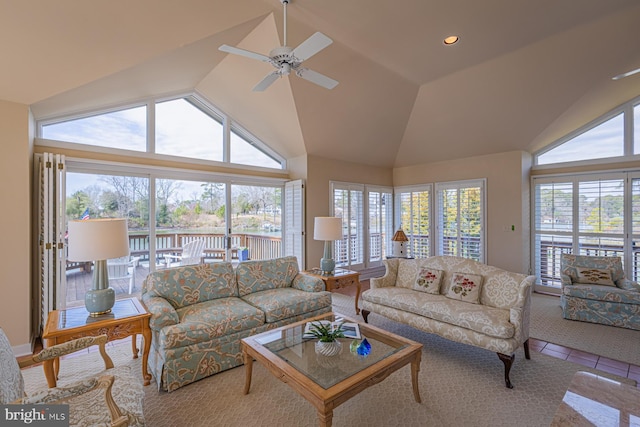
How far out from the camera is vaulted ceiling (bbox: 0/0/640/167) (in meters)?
2.66

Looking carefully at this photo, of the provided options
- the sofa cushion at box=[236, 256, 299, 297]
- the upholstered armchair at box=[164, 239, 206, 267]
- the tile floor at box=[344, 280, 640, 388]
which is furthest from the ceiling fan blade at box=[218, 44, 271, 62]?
the tile floor at box=[344, 280, 640, 388]

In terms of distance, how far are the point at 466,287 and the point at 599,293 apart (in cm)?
211

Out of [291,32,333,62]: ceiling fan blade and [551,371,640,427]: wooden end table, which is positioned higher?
[291,32,333,62]: ceiling fan blade

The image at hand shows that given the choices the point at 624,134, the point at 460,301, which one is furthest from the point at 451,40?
the point at 624,134

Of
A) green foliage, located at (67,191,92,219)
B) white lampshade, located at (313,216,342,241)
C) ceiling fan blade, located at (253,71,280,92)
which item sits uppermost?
ceiling fan blade, located at (253,71,280,92)

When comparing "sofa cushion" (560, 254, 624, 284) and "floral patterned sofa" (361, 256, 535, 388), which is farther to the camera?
"sofa cushion" (560, 254, 624, 284)

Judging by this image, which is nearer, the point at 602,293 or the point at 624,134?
the point at 602,293

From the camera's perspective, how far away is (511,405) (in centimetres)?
226

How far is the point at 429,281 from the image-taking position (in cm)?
359

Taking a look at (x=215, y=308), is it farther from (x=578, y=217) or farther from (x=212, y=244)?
(x=578, y=217)

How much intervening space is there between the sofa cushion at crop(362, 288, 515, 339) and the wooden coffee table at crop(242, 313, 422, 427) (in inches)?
31.6

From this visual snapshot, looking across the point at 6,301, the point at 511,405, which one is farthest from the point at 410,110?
the point at 6,301

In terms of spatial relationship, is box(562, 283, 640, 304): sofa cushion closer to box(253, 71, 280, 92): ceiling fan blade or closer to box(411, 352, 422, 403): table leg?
box(411, 352, 422, 403): table leg

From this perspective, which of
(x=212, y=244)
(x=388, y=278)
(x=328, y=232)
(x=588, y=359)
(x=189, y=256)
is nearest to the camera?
(x=588, y=359)
